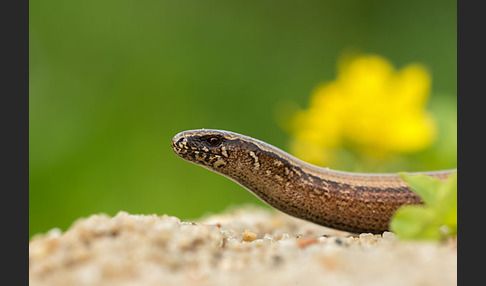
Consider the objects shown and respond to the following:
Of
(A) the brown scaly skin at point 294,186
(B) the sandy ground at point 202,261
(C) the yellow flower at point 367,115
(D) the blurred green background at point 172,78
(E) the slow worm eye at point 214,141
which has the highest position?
(D) the blurred green background at point 172,78

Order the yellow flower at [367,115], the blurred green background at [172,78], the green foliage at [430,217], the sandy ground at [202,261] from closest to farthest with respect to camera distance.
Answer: the sandy ground at [202,261]
the green foliage at [430,217]
the yellow flower at [367,115]
the blurred green background at [172,78]

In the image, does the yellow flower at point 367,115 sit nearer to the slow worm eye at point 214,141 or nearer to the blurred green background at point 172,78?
the blurred green background at point 172,78

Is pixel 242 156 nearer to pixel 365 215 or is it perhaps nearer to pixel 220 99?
pixel 365 215

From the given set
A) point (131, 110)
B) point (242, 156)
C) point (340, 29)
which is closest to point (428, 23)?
point (340, 29)

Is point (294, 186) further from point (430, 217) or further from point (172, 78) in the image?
point (172, 78)

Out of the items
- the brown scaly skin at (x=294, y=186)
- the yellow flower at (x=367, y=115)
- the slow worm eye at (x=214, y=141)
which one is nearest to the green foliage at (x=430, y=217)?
the brown scaly skin at (x=294, y=186)
